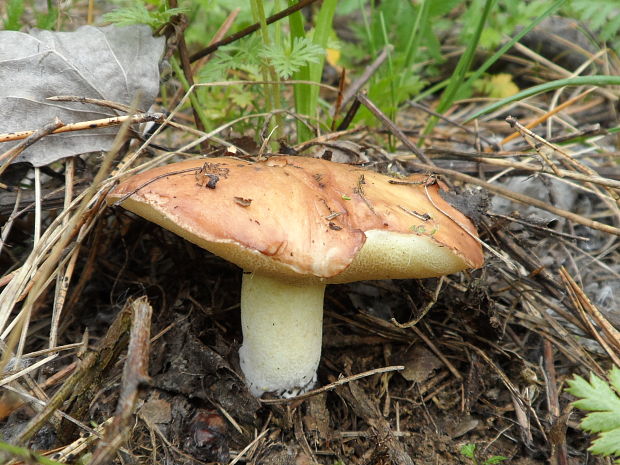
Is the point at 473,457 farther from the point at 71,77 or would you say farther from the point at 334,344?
the point at 71,77

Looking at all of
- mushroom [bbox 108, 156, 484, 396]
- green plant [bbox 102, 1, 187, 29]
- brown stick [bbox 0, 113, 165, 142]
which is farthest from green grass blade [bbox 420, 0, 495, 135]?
brown stick [bbox 0, 113, 165, 142]

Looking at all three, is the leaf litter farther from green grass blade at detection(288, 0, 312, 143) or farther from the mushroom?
green grass blade at detection(288, 0, 312, 143)

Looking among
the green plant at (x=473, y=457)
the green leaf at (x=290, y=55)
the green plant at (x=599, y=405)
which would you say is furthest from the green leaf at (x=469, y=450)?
the green leaf at (x=290, y=55)

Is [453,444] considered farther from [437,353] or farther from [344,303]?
[344,303]

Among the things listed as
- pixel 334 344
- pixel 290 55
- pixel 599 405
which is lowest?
pixel 334 344

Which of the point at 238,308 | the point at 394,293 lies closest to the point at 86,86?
the point at 238,308

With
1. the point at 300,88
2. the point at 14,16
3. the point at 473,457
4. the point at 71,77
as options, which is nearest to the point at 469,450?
the point at 473,457
